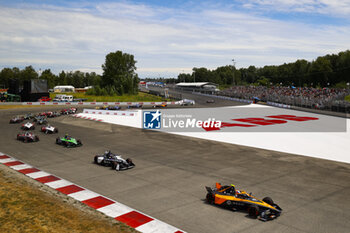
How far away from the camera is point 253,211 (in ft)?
35.9

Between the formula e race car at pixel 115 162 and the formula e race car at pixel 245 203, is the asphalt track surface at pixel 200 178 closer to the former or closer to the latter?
the formula e race car at pixel 245 203

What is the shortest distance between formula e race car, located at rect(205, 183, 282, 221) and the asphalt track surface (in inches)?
11.0

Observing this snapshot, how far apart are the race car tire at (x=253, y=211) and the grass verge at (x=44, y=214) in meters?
4.54

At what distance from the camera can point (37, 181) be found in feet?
48.1

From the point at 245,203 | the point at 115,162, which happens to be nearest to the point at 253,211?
the point at 245,203

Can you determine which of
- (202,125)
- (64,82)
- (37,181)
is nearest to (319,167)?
(37,181)

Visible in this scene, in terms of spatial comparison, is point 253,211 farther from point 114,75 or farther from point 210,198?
point 114,75

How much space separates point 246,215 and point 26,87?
219ft

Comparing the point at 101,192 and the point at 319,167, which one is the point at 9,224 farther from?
the point at 319,167

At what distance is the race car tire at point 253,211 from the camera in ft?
35.6

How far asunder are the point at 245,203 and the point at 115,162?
8539mm

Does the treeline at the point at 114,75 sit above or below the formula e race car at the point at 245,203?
above

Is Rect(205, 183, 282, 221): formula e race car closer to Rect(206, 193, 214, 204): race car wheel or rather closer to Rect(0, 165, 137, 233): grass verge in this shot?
Rect(206, 193, 214, 204): race car wheel

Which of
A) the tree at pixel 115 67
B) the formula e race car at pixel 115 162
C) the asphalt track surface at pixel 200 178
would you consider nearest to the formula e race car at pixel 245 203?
the asphalt track surface at pixel 200 178
